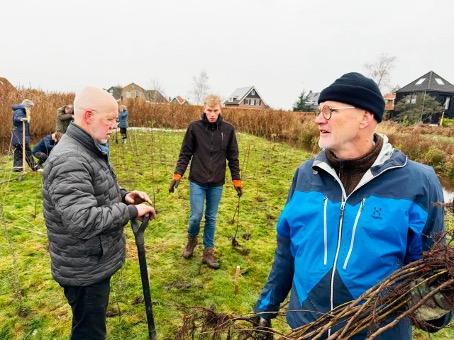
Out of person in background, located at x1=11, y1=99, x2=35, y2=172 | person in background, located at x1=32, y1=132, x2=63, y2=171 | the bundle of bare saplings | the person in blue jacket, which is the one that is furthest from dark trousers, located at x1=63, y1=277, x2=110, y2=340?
person in background, located at x1=32, y1=132, x2=63, y2=171

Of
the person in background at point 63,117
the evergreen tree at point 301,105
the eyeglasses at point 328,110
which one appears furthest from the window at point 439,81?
the eyeglasses at point 328,110

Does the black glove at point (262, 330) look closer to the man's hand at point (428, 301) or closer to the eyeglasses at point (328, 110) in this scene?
the man's hand at point (428, 301)

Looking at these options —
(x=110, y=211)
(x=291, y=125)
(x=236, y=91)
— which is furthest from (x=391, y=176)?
(x=236, y=91)

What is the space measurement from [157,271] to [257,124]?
1775 cm

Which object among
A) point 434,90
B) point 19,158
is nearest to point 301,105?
point 434,90

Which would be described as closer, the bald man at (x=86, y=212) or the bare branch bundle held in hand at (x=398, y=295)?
the bare branch bundle held in hand at (x=398, y=295)

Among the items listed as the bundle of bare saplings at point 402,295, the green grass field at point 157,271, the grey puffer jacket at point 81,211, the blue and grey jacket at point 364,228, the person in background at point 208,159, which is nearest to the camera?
the bundle of bare saplings at point 402,295

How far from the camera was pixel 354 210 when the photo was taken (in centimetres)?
142

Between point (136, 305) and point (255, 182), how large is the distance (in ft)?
17.5

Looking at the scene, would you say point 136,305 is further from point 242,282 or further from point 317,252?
point 317,252

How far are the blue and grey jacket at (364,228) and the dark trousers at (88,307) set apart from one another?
131cm

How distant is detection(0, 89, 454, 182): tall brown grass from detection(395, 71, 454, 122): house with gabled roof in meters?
19.2

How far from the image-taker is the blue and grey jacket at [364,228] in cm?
136

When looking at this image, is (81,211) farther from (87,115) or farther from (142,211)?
(87,115)
